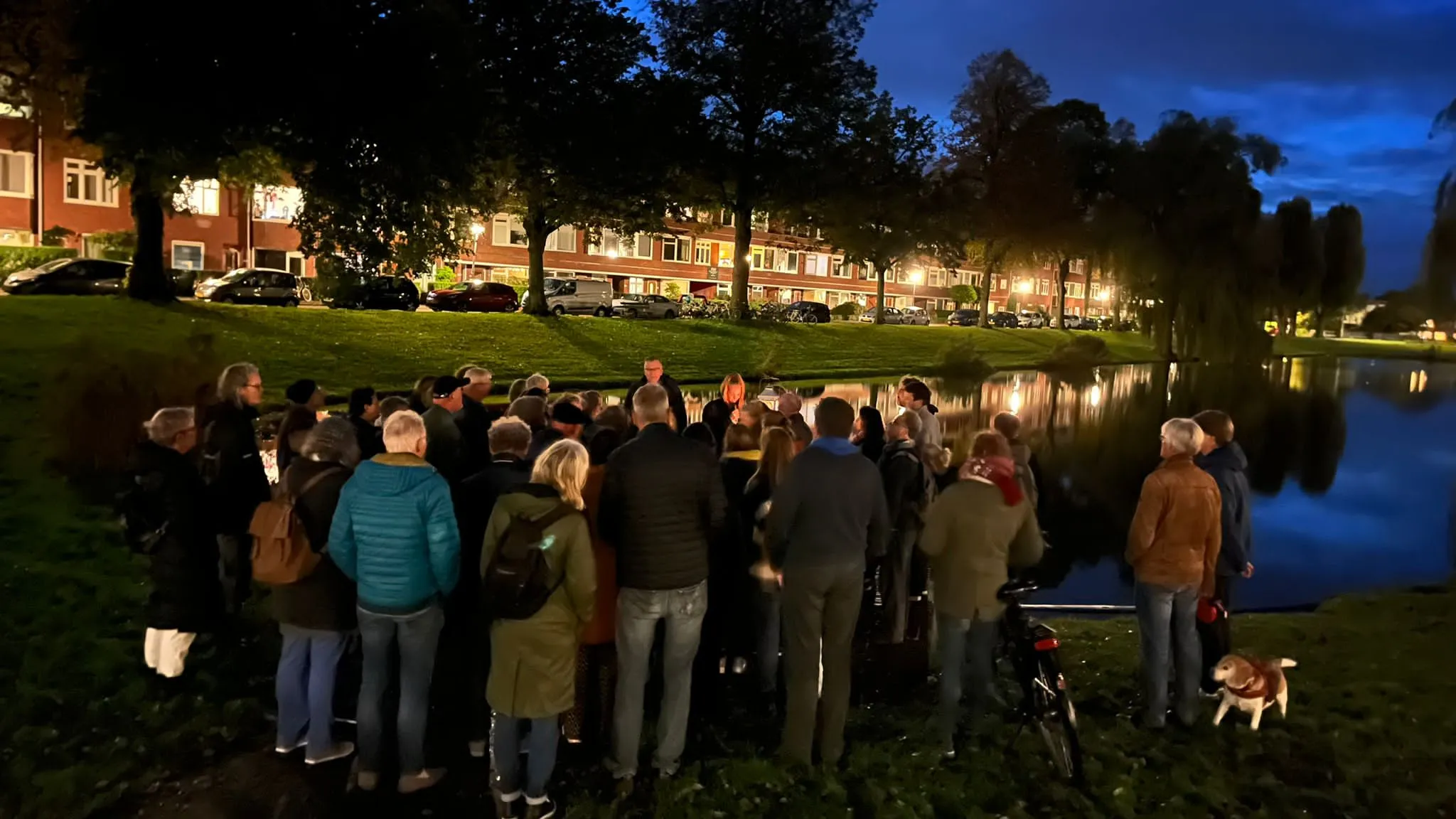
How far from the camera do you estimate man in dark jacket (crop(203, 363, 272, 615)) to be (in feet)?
22.5

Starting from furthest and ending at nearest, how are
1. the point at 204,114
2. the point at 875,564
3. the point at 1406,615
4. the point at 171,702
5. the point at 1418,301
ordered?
the point at 204,114 < the point at 1418,301 < the point at 1406,615 < the point at 875,564 < the point at 171,702

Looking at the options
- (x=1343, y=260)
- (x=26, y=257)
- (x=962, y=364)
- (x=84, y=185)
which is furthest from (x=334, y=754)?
(x=84, y=185)

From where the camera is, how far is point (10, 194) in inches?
1732

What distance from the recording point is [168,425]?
5883 millimetres

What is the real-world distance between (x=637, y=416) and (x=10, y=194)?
51.6 m

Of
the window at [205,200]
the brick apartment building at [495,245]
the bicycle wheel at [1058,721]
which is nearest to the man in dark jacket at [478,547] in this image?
the bicycle wheel at [1058,721]

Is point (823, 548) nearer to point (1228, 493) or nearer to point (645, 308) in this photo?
point (1228, 493)

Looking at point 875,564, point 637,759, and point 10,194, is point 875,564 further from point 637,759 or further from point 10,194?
point 10,194

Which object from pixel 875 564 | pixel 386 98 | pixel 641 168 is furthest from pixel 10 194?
pixel 875 564

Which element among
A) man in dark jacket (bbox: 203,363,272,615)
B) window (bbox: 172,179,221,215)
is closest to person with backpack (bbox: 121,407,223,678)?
man in dark jacket (bbox: 203,363,272,615)

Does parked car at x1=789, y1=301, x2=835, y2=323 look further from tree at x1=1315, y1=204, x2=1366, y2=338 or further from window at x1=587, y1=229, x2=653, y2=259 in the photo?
tree at x1=1315, y1=204, x2=1366, y2=338

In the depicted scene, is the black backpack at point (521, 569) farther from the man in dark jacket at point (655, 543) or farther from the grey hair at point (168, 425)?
the grey hair at point (168, 425)

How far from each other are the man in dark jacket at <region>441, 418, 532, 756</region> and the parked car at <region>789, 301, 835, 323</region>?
167ft

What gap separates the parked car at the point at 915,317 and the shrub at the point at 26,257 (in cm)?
5039
